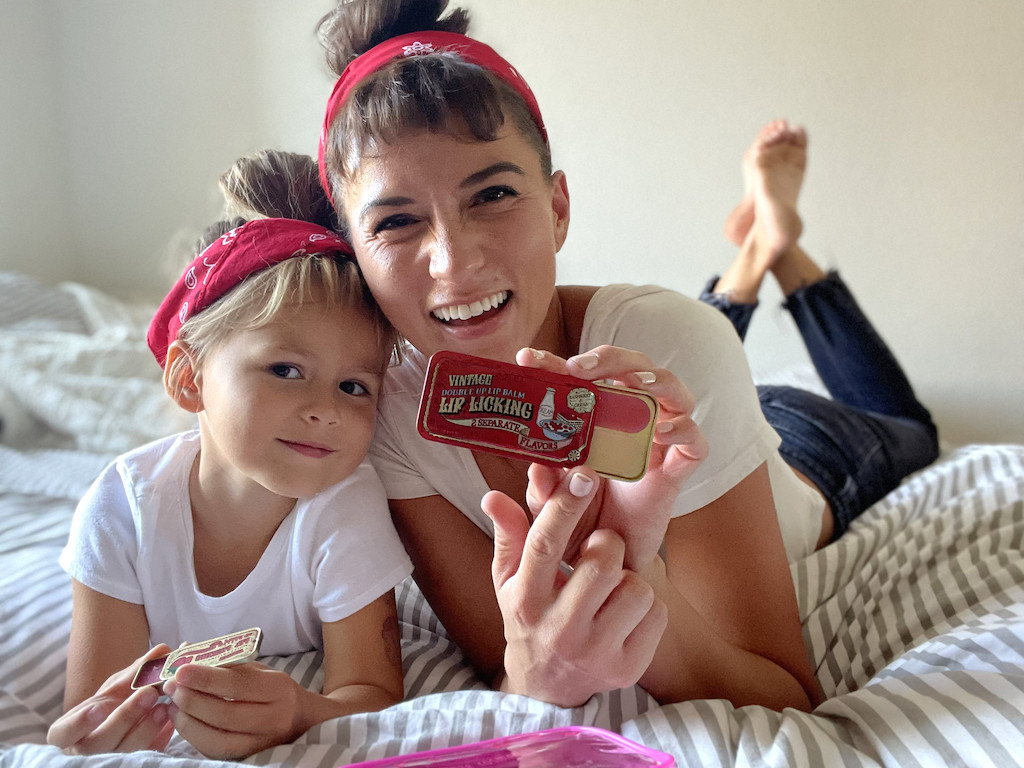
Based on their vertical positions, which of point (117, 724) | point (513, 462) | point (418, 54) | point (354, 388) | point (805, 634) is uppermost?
point (418, 54)

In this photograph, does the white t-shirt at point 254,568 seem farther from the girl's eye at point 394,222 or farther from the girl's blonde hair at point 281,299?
the girl's eye at point 394,222

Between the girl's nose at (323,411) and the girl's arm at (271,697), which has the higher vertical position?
the girl's nose at (323,411)

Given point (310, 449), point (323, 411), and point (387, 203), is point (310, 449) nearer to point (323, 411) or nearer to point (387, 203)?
point (323, 411)

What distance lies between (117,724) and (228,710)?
96mm

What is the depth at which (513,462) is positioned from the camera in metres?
0.95

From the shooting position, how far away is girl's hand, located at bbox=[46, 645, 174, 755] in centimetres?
71

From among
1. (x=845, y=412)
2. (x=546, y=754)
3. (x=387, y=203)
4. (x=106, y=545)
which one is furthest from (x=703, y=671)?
(x=845, y=412)

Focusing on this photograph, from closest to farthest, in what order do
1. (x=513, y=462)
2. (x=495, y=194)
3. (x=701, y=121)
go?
1. (x=495, y=194)
2. (x=513, y=462)
3. (x=701, y=121)

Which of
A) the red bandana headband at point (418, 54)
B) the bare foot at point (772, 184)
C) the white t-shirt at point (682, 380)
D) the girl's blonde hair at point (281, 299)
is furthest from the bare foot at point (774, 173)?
the girl's blonde hair at point (281, 299)

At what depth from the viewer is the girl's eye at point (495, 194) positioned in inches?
32.6

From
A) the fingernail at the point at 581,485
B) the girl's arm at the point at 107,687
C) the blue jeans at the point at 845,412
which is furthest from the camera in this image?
the blue jeans at the point at 845,412

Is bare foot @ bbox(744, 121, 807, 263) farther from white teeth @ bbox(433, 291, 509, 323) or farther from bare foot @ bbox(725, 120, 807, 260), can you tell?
white teeth @ bbox(433, 291, 509, 323)

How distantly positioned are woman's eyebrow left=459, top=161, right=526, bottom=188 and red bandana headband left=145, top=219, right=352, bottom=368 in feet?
0.63

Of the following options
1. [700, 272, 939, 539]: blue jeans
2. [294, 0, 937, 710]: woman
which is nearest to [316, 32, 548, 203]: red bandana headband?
[294, 0, 937, 710]: woman
